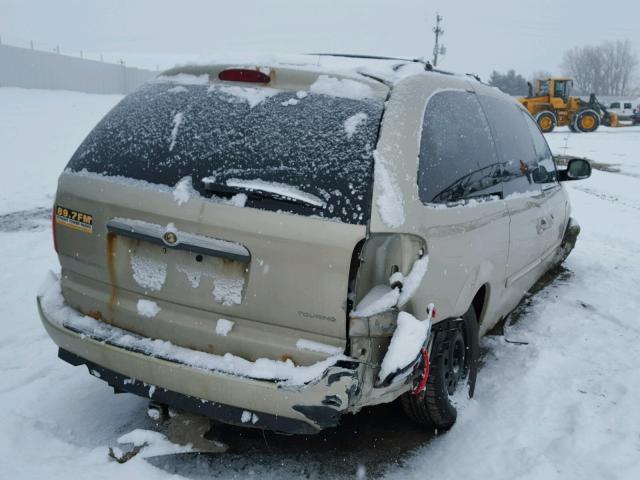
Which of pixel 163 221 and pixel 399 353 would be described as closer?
pixel 399 353

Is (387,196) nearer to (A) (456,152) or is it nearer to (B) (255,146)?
(B) (255,146)

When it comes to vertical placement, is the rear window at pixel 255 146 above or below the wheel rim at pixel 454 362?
above

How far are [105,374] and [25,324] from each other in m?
2.05

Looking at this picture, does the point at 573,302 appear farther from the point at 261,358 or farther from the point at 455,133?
the point at 261,358

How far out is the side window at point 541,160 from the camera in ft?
13.5

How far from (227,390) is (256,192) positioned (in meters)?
0.81

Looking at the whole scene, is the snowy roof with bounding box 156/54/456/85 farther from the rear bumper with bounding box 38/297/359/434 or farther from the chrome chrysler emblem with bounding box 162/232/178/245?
the rear bumper with bounding box 38/297/359/434

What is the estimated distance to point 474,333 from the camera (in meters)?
3.12

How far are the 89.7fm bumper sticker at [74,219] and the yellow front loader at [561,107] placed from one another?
29236mm

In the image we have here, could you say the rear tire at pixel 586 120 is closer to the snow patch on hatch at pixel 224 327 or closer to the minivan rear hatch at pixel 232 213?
the minivan rear hatch at pixel 232 213

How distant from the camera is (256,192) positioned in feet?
7.52

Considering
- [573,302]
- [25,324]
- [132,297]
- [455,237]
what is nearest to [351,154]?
→ [455,237]

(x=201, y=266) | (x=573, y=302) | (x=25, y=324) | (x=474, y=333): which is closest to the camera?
(x=201, y=266)

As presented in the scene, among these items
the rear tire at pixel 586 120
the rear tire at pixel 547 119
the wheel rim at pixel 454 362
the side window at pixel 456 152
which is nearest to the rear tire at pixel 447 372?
the wheel rim at pixel 454 362
